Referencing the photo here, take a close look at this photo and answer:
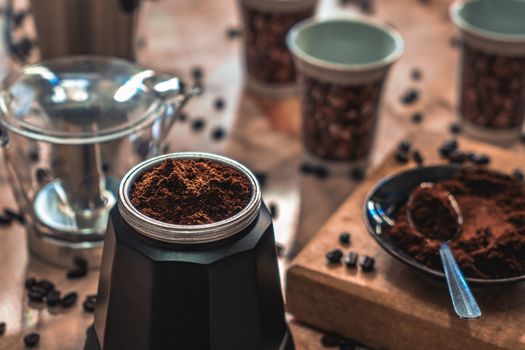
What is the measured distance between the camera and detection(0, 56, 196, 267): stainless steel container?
0.77 m

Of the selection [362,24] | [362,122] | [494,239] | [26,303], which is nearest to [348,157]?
[362,122]

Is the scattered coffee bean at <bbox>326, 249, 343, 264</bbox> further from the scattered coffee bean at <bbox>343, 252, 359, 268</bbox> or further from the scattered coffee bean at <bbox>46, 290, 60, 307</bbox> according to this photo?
the scattered coffee bean at <bbox>46, 290, 60, 307</bbox>

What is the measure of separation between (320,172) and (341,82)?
121 mm

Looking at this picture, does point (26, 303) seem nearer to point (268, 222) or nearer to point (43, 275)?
point (43, 275)

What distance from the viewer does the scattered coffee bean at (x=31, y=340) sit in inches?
28.4

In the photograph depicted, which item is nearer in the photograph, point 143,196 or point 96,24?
point 143,196

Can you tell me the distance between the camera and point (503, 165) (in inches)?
35.4

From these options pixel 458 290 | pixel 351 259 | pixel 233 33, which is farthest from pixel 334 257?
pixel 233 33

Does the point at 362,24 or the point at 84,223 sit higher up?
the point at 362,24

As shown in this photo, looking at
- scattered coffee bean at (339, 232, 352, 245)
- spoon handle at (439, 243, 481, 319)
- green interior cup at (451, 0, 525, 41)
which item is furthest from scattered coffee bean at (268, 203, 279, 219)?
green interior cup at (451, 0, 525, 41)

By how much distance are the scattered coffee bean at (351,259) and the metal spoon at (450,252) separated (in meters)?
0.06

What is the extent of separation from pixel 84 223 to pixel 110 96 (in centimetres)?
13

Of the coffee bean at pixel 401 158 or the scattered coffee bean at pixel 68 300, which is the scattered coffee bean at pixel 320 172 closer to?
the coffee bean at pixel 401 158

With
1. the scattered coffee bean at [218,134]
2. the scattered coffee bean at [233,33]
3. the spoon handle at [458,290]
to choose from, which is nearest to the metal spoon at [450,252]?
the spoon handle at [458,290]
